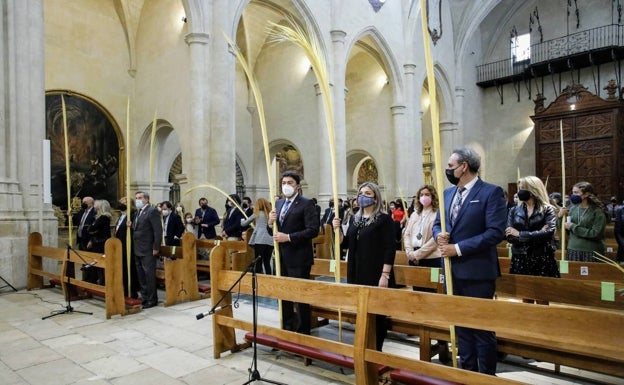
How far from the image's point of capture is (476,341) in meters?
2.60

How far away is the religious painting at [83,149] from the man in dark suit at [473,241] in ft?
37.7

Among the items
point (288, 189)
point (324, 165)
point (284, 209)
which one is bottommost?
point (284, 209)

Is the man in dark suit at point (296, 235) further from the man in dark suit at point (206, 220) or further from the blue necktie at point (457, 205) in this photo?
the man in dark suit at point (206, 220)

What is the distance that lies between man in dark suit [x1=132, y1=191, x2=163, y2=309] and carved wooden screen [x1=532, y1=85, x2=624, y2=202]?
15.0m

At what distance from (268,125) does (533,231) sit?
13700 millimetres

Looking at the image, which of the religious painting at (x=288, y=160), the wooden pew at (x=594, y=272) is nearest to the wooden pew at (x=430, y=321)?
the wooden pew at (x=594, y=272)

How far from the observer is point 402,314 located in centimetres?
252

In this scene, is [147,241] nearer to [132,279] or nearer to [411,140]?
[132,279]

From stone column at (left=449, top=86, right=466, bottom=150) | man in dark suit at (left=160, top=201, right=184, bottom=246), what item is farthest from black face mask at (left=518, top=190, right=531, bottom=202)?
stone column at (left=449, top=86, right=466, bottom=150)

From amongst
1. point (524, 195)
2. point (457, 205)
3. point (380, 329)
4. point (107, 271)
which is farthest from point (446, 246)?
point (107, 271)

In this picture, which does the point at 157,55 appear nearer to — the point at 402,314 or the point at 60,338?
the point at 60,338

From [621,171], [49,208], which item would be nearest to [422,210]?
[49,208]

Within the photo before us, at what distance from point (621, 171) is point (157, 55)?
15282 millimetres

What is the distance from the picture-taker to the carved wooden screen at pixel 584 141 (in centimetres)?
1491
